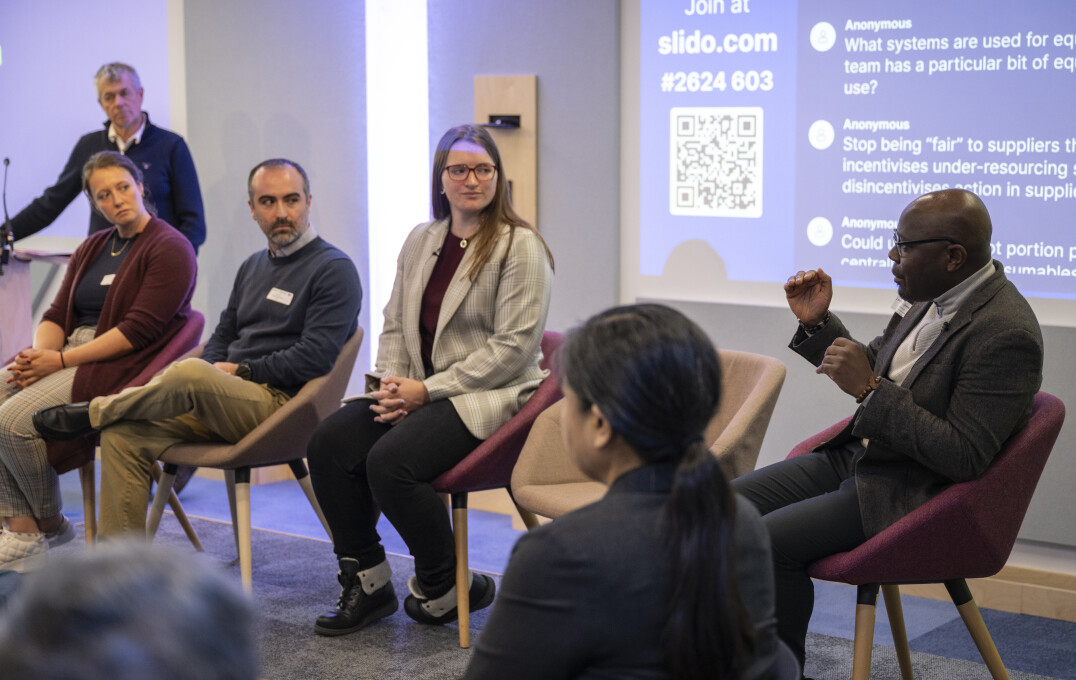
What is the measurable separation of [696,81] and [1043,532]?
6.71 feet

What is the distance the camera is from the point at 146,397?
11.7 ft

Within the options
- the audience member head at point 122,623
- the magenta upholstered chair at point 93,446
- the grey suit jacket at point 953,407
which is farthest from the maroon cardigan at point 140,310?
the audience member head at point 122,623

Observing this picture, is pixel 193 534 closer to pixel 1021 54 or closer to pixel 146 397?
pixel 146 397

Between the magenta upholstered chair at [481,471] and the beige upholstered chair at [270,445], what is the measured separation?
627 mm

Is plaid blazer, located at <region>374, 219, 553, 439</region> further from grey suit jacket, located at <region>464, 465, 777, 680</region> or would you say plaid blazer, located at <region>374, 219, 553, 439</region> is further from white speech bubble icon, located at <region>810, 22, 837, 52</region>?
grey suit jacket, located at <region>464, 465, 777, 680</region>

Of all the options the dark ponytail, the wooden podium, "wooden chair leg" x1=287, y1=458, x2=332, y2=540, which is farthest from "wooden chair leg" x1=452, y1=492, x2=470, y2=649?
the wooden podium

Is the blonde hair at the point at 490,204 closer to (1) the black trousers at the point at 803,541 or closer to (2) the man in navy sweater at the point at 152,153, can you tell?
(1) the black trousers at the point at 803,541

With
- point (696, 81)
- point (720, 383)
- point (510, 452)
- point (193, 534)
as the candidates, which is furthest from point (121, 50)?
point (720, 383)

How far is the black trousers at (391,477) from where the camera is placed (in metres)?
3.28

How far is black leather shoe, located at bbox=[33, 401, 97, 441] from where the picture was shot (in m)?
3.77

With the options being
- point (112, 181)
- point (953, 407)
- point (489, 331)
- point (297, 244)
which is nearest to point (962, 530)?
point (953, 407)

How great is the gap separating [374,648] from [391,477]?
0.53 m

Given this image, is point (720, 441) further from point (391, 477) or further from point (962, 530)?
point (391, 477)

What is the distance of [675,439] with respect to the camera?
1.38m
